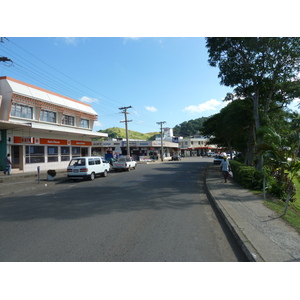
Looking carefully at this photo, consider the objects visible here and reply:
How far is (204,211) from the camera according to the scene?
7906 millimetres

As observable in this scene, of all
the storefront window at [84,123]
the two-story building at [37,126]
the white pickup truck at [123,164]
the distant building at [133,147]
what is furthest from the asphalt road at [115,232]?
the distant building at [133,147]

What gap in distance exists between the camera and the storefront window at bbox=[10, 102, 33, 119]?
20.3 metres

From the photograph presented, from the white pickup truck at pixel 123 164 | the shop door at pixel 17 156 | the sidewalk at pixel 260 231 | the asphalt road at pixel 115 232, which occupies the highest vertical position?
the shop door at pixel 17 156

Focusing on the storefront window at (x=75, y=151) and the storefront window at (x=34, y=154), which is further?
the storefront window at (x=75, y=151)

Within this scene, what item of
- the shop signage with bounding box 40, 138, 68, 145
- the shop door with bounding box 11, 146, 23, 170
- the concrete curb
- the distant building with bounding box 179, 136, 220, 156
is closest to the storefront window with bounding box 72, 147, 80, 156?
the shop signage with bounding box 40, 138, 68, 145

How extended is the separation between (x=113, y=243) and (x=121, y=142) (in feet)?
154

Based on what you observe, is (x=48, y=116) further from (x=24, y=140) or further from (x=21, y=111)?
(x=24, y=140)

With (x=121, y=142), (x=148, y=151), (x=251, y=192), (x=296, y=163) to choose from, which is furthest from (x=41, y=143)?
(x=148, y=151)

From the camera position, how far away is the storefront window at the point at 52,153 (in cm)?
2531

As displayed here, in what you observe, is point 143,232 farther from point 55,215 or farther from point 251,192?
point 251,192

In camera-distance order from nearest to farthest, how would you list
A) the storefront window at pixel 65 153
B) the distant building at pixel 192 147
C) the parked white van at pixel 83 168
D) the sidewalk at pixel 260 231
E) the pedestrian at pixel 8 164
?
1. the sidewalk at pixel 260 231
2. the parked white van at pixel 83 168
3. the pedestrian at pixel 8 164
4. the storefront window at pixel 65 153
5. the distant building at pixel 192 147

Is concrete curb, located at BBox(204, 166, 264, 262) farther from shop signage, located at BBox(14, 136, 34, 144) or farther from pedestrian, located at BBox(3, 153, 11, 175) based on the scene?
shop signage, located at BBox(14, 136, 34, 144)

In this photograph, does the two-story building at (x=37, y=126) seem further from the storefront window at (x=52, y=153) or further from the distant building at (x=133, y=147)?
the distant building at (x=133, y=147)

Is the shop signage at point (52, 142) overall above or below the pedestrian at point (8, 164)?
above
